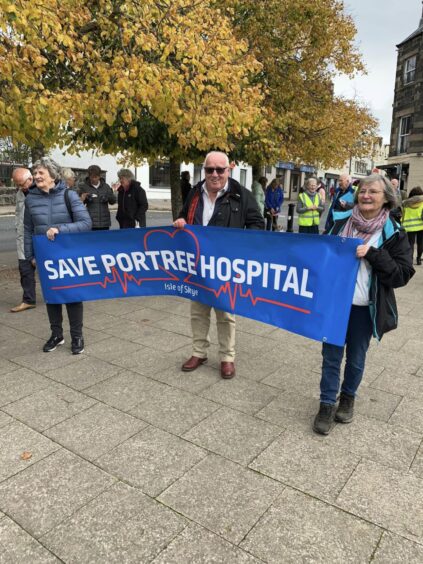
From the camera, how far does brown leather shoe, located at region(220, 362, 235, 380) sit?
404 cm

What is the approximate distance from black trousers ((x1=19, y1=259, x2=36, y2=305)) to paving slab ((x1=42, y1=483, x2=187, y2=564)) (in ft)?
14.3

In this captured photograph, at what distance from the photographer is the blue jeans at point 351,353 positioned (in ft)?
10.2

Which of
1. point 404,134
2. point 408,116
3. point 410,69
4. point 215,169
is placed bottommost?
point 215,169

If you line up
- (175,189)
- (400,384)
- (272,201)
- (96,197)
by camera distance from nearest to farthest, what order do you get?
(400,384) < (96,197) < (175,189) < (272,201)

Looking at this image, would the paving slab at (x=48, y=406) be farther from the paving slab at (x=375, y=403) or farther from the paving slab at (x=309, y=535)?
the paving slab at (x=375, y=403)

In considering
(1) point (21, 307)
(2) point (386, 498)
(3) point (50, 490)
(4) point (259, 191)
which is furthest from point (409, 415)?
(4) point (259, 191)

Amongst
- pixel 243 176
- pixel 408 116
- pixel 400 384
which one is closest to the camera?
pixel 400 384

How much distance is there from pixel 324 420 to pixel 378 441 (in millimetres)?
379

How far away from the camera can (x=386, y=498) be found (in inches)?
100.0

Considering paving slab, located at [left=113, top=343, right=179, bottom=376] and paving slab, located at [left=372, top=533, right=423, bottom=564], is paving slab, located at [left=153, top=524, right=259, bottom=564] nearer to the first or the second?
paving slab, located at [left=372, top=533, right=423, bottom=564]

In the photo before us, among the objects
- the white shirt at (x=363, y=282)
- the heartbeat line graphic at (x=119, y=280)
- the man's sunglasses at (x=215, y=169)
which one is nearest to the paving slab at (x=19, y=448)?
the heartbeat line graphic at (x=119, y=280)

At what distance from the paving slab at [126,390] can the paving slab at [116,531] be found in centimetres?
107

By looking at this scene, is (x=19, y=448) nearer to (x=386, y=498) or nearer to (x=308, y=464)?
(x=308, y=464)

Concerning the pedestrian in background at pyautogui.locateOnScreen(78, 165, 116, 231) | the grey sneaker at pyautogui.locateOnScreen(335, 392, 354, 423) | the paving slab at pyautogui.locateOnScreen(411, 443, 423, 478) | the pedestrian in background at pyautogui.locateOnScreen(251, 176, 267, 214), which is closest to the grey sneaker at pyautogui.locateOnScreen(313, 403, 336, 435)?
the grey sneaker at pyautogui.locateOnScreen(335, 392, 354, 423)
